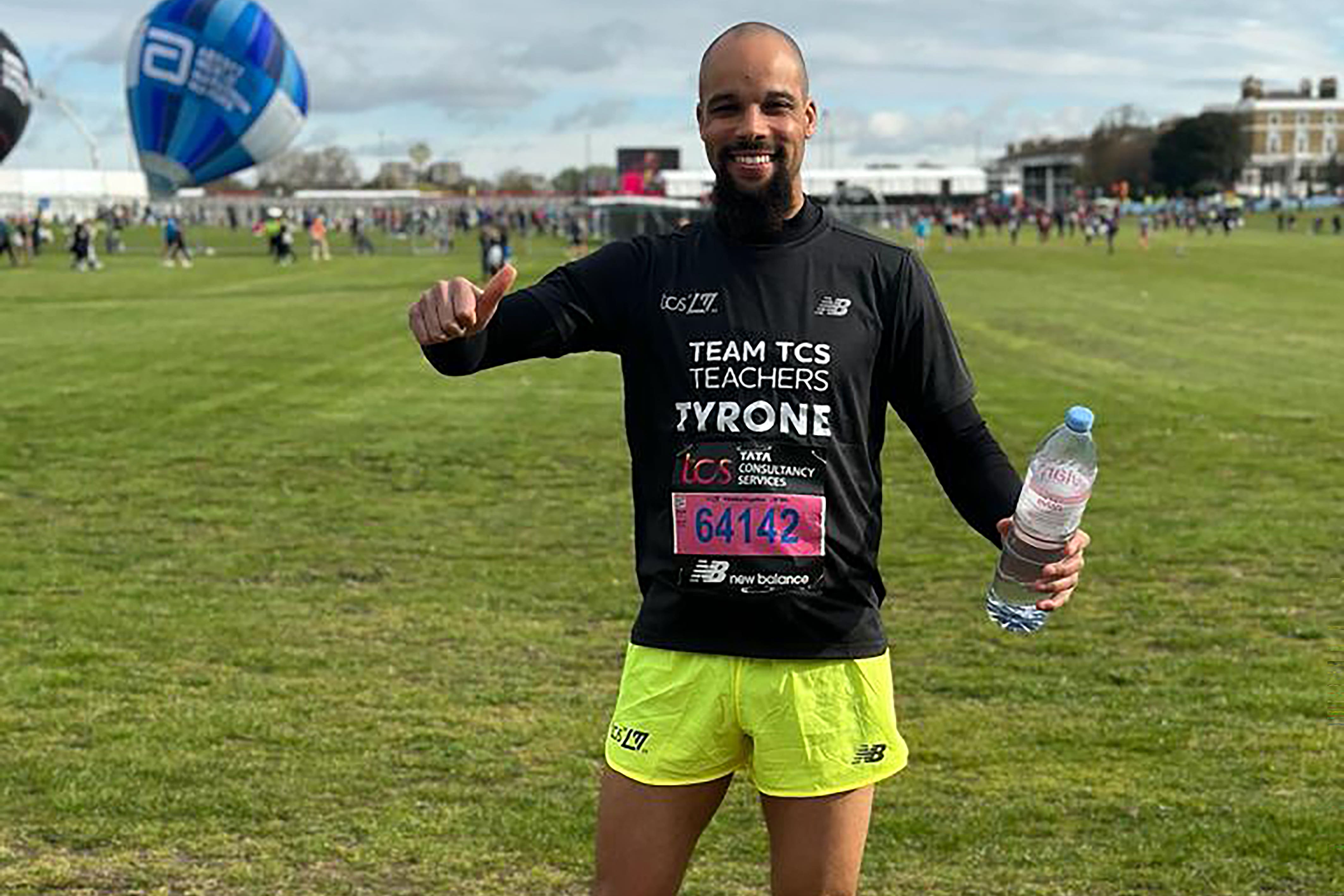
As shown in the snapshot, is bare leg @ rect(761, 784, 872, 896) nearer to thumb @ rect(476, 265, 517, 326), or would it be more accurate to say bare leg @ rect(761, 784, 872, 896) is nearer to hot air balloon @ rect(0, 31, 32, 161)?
thumb @ rect(476, 265, 517, 326)

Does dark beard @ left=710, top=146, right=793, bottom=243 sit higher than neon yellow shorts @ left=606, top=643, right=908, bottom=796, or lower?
higher

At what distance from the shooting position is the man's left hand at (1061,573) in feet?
12.1

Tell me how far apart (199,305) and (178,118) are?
17905mm

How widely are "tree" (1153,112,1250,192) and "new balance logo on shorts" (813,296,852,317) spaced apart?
560 ft

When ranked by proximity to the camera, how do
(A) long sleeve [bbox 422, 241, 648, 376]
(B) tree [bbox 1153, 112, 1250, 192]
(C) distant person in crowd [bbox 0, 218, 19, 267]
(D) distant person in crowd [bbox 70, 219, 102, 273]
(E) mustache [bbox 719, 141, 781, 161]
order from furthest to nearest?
1. (B) tree [bbox 1153, 112, 1250, 192]
2. (C) distant person in crowd [bbox 0, 218, 19, 267]
3. (D) distant person in crowd [bbox 70, 219, 102, 273]
4. (A) long sleeve [bbox 422, 241, 648, 376]
5. (E) mustache [bbox 719, 141, 781, 161]

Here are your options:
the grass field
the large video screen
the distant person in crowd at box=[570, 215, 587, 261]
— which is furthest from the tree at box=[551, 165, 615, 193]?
the grass field

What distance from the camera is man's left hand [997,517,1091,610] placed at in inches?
145

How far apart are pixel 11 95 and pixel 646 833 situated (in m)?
52.6

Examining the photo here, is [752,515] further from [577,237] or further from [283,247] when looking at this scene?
[577,237]

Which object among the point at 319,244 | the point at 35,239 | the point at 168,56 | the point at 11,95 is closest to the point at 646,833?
the point at 168,56

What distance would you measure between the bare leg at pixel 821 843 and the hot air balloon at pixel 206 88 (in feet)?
165

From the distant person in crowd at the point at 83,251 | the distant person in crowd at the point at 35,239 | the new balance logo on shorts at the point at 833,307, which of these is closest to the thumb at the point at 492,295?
the new balance logo on shorts at the point at 833,307

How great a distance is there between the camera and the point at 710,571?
3645 millimetres

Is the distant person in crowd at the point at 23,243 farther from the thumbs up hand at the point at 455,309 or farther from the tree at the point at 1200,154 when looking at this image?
the tree at the point at 1200,154
